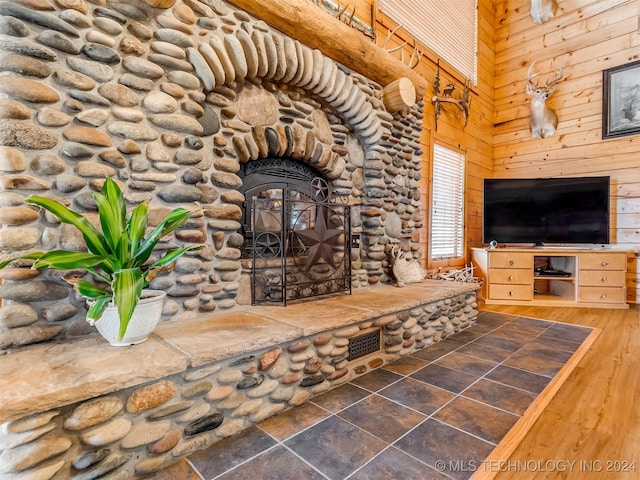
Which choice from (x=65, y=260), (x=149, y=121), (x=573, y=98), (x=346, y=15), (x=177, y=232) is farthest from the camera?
(x=573, y=98)

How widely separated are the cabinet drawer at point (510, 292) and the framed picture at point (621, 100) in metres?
2.19

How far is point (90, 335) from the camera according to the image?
152cm

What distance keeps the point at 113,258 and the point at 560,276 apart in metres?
4.48

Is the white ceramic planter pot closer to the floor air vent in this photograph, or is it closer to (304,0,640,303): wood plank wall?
the floor air vent

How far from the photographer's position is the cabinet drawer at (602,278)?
378 centimetres

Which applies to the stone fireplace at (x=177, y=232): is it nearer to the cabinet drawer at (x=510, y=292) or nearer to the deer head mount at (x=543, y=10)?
the cabinet drawer at (x=510, y=292)

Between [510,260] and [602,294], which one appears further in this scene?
[510,260]

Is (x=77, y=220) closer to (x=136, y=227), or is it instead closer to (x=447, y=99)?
(x=136, y=227)

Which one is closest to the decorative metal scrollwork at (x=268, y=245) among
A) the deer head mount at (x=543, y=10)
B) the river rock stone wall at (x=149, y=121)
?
the river rock stone wall at (x=149, y=121)

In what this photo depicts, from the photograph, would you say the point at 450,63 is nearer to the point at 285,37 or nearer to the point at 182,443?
the point at 285,37

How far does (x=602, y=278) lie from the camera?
12.5ft

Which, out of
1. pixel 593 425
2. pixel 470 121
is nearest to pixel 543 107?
pixel 470 121

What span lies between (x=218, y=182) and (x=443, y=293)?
1.90 m

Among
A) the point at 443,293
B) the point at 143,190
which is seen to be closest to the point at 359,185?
the point at 443,293
